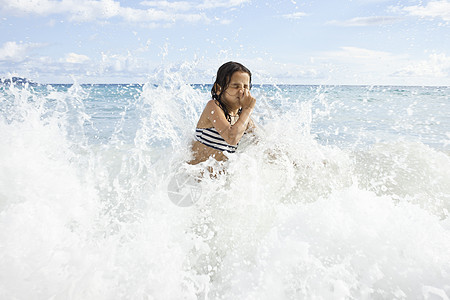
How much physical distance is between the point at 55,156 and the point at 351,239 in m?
4.00

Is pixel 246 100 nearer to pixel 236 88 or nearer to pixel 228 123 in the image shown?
pixel 236 88

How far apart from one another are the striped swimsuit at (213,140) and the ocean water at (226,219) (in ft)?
0.51

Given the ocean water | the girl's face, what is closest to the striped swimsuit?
the ocean water

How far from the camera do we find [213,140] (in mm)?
3203

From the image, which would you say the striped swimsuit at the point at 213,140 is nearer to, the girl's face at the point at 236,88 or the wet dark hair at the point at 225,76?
the wet dark hair at the point at 225,76

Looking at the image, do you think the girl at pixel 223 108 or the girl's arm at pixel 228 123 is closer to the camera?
the girl's arm at pixel 228 123

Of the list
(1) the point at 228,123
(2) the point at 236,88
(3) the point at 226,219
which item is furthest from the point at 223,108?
(3) the point at 226,219

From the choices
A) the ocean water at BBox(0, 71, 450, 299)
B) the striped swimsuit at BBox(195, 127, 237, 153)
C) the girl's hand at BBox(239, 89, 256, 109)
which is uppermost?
the girl's hand at BBox(239, 89, 256, 109)

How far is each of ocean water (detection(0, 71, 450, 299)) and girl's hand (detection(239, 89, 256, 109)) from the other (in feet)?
1.61

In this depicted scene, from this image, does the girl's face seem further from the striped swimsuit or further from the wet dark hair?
the striped swimsuit

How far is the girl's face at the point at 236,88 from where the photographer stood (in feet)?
10.2

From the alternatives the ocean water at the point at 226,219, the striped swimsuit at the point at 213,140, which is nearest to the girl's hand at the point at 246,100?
the striped swimsuit at the point at 213,140

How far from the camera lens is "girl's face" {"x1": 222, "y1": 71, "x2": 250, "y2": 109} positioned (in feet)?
10.2

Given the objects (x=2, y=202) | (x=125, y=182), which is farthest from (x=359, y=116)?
(x=2, y=202)
